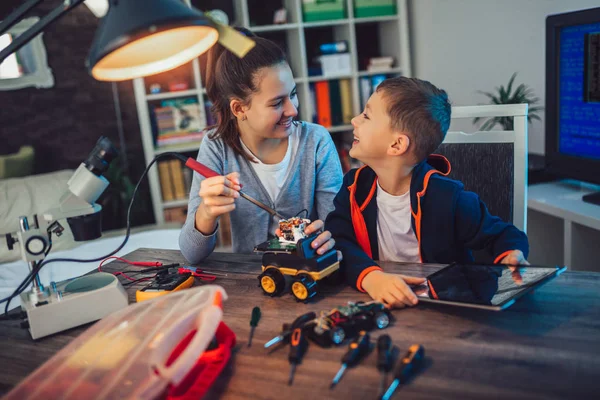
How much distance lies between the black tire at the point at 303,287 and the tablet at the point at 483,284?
203 millimetres

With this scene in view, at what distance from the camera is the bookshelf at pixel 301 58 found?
361 centimetres

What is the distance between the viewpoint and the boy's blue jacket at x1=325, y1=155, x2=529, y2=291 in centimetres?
125

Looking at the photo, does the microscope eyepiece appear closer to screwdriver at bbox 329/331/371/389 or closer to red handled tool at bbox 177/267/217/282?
red handled tool at bbox 177/267/217/282

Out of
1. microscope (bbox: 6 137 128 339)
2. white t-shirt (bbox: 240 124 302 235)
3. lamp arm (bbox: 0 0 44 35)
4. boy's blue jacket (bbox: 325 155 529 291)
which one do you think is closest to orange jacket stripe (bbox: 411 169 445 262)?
boy's blue jacket (bbox: 325 155 529 291)

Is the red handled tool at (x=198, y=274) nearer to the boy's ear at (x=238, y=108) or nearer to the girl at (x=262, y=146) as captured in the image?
the girl at (x=262, y=146)

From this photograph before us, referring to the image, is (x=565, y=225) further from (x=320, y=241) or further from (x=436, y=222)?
(x=320, y=241)

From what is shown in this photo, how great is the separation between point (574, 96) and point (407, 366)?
1917mm

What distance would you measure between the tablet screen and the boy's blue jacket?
0.15 metres

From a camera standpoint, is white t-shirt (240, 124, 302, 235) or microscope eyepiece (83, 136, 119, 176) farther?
white t-shirt (240, 124, 302, 235)

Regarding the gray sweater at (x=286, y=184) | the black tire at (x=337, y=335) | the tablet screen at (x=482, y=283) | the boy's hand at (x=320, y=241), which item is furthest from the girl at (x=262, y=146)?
the black tire at (x=337, y=335)

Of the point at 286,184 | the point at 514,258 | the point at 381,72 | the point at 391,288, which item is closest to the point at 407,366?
the point at 391,288

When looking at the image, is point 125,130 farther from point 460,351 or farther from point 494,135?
point 460,351

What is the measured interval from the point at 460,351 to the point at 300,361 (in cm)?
25

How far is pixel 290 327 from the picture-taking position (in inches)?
36.4
